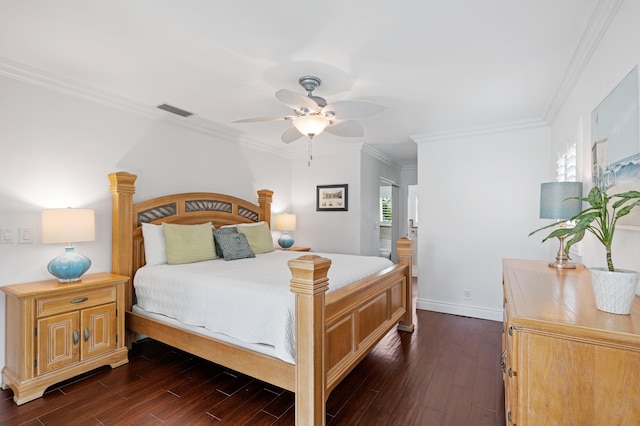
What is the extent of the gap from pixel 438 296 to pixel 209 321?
10.6ft

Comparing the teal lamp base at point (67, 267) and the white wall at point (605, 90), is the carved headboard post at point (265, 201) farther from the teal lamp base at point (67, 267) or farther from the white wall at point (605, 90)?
the white wall at point (605, 90)

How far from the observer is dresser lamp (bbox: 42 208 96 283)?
8.00 feet

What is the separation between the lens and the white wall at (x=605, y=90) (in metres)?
1.50

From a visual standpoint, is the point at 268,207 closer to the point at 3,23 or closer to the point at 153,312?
the point at 153,312

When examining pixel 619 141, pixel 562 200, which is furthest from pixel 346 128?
pixel 619 141

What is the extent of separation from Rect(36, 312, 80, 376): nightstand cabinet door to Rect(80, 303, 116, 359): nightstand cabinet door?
0.05 m

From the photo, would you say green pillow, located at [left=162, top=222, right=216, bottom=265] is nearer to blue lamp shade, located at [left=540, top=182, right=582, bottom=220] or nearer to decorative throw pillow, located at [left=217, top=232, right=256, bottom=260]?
decorative throw pillow, located at [left=217, top=232, right=256, bottom=260]

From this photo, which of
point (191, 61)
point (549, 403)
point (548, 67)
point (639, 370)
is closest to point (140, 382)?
point (191, 61)

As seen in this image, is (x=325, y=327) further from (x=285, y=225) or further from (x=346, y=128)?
(x=285, y=225)

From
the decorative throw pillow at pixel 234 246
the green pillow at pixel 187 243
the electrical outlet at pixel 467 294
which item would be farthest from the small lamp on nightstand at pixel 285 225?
the electrical outlet at pixel 467 294

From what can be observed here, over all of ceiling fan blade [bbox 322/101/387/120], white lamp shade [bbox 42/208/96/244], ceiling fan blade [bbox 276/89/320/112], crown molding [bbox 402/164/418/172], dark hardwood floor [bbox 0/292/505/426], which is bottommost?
dark hardwood floor [bbox 0/292/505/426]

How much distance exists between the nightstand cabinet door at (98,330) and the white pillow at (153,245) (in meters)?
0.53

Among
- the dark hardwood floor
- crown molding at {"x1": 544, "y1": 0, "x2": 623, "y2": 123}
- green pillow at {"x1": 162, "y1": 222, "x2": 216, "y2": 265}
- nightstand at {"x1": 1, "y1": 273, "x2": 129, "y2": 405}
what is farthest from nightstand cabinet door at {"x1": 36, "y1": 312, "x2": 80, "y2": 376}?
crown molding at {"x1": 544, "y1": 0, "x2": 623, "y2": 123}

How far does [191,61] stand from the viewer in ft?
7.78
